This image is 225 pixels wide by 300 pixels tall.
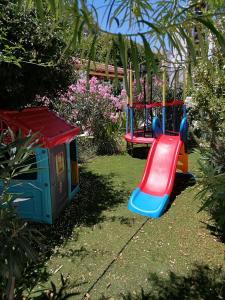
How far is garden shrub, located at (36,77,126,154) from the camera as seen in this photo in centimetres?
1041

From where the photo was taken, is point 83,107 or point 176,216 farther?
point 83,107

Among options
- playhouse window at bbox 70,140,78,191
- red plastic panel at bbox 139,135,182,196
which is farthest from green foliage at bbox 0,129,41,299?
playhouse window at bbox 70,140,78,191

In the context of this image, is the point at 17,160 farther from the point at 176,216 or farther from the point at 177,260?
the point at 176,216

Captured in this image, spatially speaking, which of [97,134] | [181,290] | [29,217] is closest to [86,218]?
[29,217]

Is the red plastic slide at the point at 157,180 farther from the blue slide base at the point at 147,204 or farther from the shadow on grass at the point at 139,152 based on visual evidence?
the shadow on grass at the point at 139,152

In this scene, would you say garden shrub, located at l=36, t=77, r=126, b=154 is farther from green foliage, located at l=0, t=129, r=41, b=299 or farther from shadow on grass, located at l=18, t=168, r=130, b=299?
green foliage, located at l=0, t=129, r=41, b=299

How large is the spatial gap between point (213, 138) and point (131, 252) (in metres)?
2.11

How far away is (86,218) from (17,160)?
375 centimetres

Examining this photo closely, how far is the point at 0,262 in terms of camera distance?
1.61m

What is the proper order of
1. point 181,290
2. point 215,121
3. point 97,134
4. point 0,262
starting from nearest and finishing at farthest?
point 0,262
point 181,290
point 215,121
point 97,134

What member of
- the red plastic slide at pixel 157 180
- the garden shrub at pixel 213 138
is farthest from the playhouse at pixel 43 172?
the garden shrub at pixel 213 138

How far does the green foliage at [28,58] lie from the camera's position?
14.8 feet

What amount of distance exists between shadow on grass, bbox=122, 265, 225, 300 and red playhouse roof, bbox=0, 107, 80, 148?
7.24 ft

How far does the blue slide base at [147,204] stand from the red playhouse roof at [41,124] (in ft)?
5.37
